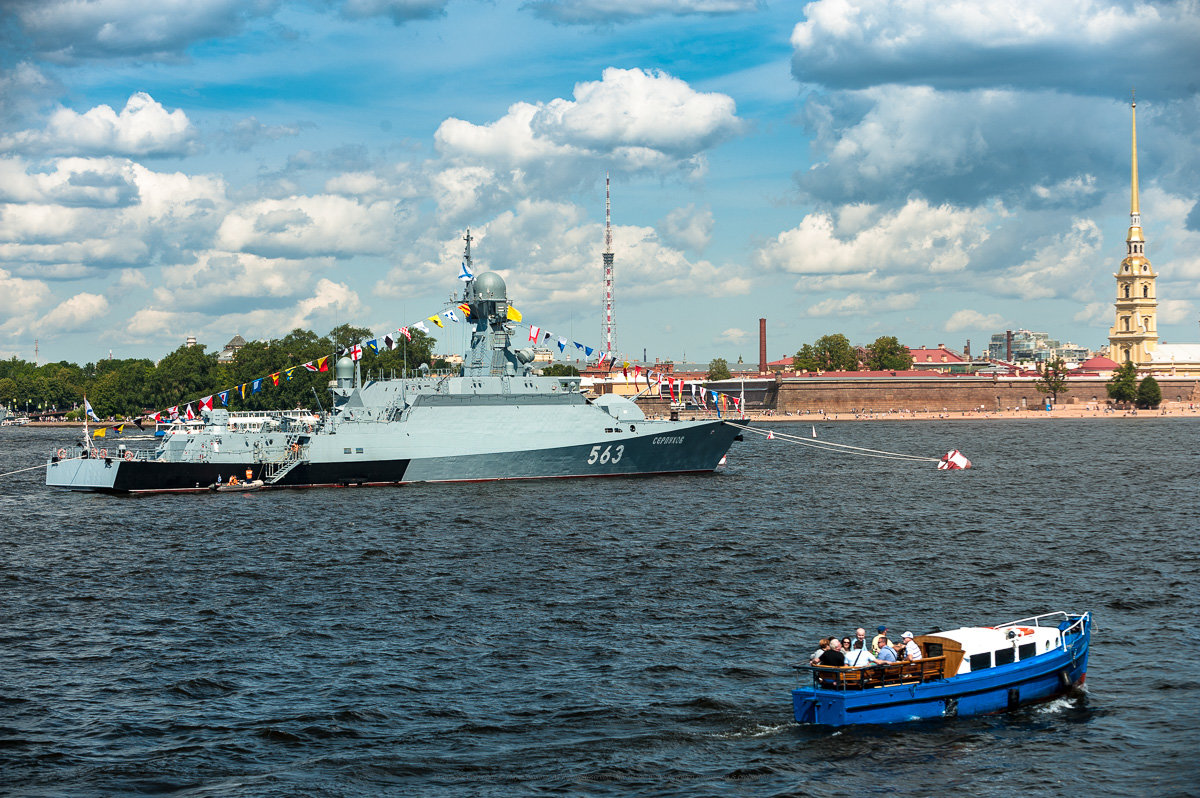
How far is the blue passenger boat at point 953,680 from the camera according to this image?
63.7ft

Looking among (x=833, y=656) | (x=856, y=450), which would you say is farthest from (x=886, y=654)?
(x=856, y=450)

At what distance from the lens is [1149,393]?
178750 mm

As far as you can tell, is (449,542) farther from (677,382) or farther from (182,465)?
(677,382)

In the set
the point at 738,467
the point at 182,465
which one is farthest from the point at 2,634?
the point at 738,467

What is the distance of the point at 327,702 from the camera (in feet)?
68.6

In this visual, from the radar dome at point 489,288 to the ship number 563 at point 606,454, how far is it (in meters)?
10.9

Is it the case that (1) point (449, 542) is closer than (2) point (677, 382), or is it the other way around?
(1) point (449, 542)

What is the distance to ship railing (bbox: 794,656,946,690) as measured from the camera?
19.4 m

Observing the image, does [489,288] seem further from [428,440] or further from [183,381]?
[183,381]

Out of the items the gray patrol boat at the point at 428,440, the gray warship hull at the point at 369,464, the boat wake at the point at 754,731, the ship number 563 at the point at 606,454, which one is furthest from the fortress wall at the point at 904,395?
the boat wake at the point at 754,731

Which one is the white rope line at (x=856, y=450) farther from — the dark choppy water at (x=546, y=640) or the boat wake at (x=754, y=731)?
the boat wake at (x=754, y=731)

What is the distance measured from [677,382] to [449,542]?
32.1 m

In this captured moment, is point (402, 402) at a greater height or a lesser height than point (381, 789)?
greater

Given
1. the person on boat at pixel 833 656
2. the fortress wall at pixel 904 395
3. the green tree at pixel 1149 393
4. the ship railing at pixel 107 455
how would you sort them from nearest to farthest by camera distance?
the person on boat at pixel 833 656
the ship railing at pixel 107 455
the green tree at pixel 1149 393
the fortress wall at pixel 904 395
